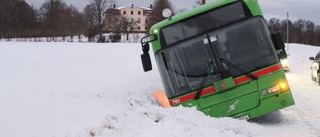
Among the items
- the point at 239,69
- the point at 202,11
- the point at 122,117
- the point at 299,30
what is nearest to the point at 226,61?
the point at 239,69

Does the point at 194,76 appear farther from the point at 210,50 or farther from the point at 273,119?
the point at 273,119

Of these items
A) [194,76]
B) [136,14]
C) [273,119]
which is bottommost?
[273,119]

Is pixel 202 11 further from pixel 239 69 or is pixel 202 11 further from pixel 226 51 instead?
pixel 239 69

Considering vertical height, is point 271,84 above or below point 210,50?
below

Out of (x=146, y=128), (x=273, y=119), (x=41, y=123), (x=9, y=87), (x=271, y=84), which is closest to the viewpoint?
(x=146, y=128)

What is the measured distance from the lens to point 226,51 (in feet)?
25.2

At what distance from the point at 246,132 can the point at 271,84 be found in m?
1.27

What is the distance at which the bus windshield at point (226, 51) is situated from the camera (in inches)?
300

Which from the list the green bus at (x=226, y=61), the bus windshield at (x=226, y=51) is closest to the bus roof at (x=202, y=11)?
the green bus at (x=226, y=61)

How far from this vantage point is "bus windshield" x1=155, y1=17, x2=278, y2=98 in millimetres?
7617

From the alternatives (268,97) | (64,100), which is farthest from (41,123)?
(268,97)

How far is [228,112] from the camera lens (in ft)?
25.0

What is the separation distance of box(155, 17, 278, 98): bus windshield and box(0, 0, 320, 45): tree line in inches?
2460

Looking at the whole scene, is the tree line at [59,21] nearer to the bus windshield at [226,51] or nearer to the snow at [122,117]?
the snow at [122,117]
